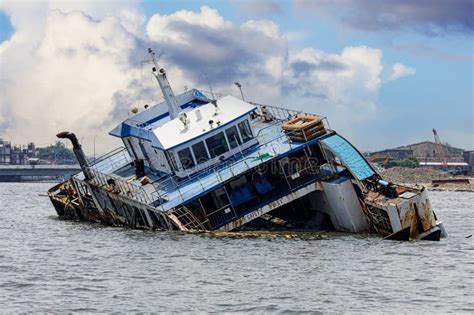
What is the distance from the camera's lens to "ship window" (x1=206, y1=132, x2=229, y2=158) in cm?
4369

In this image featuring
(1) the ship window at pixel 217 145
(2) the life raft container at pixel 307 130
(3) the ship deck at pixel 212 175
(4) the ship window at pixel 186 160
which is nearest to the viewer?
(3) the ship deck at pixel 212 175

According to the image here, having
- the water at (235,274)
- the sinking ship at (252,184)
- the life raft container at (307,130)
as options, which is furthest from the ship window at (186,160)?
the life raft container at (307,130)

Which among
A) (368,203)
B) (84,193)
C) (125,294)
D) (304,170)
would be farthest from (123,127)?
(125,294)

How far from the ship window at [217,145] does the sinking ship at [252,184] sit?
52 millimetres

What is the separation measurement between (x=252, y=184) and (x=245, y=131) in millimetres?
4017

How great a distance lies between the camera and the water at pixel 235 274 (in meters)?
26.6

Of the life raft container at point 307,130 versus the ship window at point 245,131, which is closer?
the life raft container at point 307,130

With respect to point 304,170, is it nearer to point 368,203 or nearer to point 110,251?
point 368,203

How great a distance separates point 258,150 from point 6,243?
13703 millimetres

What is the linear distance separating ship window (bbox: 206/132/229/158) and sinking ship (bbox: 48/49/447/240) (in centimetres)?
5

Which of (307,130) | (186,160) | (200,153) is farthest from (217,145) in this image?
(307,130)

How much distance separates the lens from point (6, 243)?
4319 cm

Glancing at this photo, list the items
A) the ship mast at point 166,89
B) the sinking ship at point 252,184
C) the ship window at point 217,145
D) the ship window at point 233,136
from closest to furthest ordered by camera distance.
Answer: the sinking ship at point 252,184 → the ship window at point 217,145 → the ship window at point 233,136 → the ship mast at point 166,89

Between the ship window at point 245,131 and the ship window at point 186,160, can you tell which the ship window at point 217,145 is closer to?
the ship window at point 186,160
